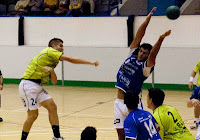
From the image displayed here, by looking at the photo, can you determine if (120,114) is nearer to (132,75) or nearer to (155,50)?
(132,75)

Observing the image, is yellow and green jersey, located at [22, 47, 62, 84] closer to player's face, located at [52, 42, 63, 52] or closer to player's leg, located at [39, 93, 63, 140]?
player's face, located at [52, 42, 63, 52]

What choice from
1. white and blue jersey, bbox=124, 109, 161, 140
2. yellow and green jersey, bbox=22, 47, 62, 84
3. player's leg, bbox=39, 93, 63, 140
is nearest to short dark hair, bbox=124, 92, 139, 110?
white and blue jersey, bbox=124, 109, 161, 140

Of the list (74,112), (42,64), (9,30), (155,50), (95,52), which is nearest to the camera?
(155,50)

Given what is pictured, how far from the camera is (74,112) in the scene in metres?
14.2

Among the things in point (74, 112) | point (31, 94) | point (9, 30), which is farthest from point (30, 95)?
point (9, 30)

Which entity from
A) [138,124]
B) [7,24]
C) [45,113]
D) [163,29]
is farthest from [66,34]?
[138,124]

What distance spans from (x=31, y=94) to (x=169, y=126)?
331 cm

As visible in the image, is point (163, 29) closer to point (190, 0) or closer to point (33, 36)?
point (190, 0)

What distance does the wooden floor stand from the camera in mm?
11336

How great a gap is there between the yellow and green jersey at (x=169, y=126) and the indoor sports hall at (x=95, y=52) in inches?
313

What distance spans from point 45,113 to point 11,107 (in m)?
1.55

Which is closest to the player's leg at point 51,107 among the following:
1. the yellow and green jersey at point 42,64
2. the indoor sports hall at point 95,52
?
the yellow and green jersey at point 42,64

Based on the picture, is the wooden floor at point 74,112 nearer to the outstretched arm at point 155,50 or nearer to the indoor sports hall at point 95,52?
the indoor sports hall at point 95,52

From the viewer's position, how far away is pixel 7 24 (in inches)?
825
